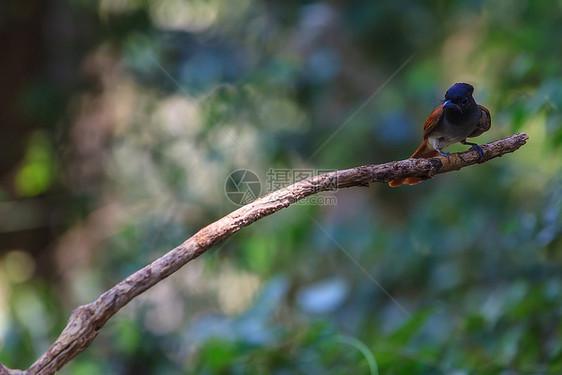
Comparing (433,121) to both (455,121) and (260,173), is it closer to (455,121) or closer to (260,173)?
(455,121)

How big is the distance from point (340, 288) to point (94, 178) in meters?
3.01

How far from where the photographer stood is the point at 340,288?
269 centimetres

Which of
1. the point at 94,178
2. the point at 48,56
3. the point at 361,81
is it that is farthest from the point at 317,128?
the point at 48,56

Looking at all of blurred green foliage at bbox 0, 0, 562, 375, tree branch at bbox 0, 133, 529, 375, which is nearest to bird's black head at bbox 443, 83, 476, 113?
tree branch at bbox 0, 133, 529, 375

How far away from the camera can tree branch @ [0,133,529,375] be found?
0.93 meters

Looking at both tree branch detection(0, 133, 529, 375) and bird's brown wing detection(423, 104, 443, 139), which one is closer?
tree branch detection(0, 133, 529, 375)

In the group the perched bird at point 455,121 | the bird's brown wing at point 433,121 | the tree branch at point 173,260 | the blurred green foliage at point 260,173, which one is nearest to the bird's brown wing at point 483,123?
the perched bird at point 455,121

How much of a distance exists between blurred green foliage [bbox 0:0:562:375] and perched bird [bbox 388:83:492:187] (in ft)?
2.94

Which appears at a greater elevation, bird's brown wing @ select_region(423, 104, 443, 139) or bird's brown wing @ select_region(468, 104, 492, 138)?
bird's brown wing @ select_region(423, 104, 443, 139)

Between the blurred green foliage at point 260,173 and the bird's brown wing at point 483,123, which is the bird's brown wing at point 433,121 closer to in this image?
the bird's brown wing at point 483,123

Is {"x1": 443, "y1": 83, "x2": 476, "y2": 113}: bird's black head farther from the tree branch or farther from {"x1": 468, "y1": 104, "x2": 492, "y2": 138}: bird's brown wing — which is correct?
the tree branch

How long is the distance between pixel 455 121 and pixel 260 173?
270 centimetres

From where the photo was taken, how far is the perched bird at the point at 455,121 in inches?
54.4

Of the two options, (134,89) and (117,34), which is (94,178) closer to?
(134,89)
